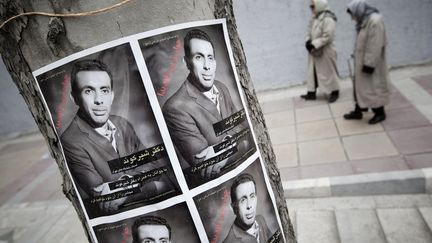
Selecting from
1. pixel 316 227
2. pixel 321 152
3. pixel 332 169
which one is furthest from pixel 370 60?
pixel 316 227

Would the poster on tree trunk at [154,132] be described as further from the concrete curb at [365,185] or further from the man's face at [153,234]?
the concrete curb at [365,185]

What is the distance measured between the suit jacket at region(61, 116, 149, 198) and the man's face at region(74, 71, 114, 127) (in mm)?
23

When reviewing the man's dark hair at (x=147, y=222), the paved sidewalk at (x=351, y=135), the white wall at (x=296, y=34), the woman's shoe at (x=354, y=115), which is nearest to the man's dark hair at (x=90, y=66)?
the man's dark hair at (x=147, y=222)

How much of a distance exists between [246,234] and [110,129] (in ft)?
1.72

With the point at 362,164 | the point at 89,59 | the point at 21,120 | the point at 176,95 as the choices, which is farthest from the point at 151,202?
the point at 21,120

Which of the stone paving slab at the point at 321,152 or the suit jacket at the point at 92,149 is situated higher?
the suit jacket at the point at 92,149

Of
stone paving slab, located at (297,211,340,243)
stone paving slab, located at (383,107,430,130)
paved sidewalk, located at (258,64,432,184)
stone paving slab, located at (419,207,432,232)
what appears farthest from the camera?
stone paving slab, located at (383,107,430,130)

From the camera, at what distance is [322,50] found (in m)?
5.59

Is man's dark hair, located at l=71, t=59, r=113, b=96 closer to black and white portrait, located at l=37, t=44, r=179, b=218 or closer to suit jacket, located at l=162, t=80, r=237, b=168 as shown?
black and white portrait, located at l=37, t=44, r=179, b=218

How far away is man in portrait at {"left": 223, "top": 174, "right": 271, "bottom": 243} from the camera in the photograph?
94 centimetres

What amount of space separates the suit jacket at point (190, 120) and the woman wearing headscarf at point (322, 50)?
5.04 m

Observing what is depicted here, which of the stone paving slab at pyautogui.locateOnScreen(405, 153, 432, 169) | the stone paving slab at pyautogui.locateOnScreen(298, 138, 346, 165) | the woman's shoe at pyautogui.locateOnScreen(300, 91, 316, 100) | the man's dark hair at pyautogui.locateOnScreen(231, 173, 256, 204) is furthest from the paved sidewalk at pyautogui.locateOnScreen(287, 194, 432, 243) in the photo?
the woman's shoe at pyautogui.locateOnScreen(300, 91, 316, 100)

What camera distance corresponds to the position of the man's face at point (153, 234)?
859 millimetres

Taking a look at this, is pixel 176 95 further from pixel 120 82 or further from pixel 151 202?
pixel 151 202
